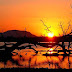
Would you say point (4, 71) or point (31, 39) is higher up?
point (31, 39)

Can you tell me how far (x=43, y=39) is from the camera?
899cm

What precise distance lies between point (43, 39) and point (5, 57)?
3.51m

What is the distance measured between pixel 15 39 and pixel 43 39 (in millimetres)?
1430

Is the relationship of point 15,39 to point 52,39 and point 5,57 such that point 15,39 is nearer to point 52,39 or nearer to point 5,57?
point 52,39

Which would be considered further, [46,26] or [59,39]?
[46,26]

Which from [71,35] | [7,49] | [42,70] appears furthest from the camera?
[7,49]

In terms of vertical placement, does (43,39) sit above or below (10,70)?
above

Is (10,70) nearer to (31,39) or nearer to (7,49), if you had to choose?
(31,39)

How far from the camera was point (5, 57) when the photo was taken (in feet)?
37.1

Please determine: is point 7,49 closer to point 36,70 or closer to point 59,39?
point 59,39

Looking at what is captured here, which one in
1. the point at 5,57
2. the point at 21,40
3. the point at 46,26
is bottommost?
the point at 5,57

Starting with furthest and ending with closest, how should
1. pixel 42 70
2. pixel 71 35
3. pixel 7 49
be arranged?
1. pixel 7 49
2. pixel 71 35
3. pixel 42 70

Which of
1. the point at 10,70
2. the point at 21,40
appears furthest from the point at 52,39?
the point at 10,70

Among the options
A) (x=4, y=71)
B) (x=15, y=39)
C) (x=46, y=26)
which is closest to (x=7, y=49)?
(x=15, y=39)
